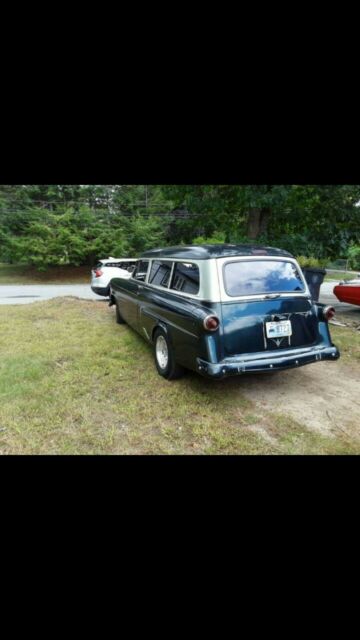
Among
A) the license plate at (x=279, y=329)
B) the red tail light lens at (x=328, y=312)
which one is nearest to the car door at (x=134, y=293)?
the license plate at (x=279, y=329)

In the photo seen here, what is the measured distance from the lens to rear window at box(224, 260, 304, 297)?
3.21 metres

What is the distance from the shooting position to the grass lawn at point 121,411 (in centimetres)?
268

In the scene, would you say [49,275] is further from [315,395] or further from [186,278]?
[315,395]

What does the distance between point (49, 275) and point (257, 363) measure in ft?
58.8

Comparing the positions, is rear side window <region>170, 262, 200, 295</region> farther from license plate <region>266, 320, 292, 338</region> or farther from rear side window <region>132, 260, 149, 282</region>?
rear side window <region>132, 260, 149, 282</region>

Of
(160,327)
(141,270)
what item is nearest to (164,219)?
(141,270)

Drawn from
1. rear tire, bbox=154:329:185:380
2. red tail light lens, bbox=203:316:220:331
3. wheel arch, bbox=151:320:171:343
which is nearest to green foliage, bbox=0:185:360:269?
wheel arch, bbox=151:320:171:343

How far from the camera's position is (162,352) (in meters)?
4.10

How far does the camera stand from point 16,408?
3262 mm

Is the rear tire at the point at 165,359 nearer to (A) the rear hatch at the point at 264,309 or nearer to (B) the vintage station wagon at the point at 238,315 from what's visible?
(B) the vintage station wagon at the point at 238,315
